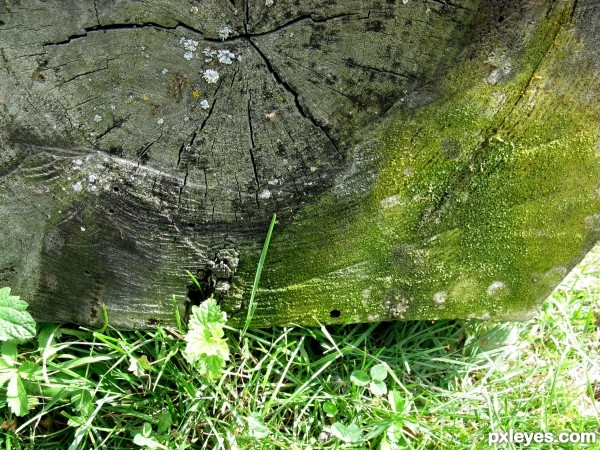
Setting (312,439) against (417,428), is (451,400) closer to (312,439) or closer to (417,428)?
(417,428)

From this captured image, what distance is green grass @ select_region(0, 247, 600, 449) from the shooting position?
1.76 meters

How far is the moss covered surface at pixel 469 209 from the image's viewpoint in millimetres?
1474

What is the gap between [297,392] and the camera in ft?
6.02

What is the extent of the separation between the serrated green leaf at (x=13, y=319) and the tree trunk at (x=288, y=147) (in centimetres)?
5

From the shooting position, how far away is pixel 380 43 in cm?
142

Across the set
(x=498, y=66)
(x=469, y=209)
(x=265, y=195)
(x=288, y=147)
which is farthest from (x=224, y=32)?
(x=469, y=209)

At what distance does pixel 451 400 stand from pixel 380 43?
130 cm

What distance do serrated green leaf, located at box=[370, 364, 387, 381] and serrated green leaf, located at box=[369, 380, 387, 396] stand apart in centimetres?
2

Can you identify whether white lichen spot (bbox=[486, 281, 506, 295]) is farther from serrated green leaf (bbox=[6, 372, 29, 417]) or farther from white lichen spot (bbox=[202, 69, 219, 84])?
serrated green leaf (bbox=[6, 372, 29, 417])

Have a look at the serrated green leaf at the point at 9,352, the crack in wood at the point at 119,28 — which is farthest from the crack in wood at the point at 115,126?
the serrated green leaf at the point at 9,352

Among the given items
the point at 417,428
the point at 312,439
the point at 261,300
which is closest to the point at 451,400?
the point at 417,428

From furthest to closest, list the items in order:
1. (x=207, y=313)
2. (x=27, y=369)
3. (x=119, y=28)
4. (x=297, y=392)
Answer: (x=297, y=392), (x=27, y=369), (x=207, y=313), (x=119, y=28)

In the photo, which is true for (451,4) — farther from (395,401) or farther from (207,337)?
(395,401)

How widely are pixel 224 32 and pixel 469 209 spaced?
2.78 ft
